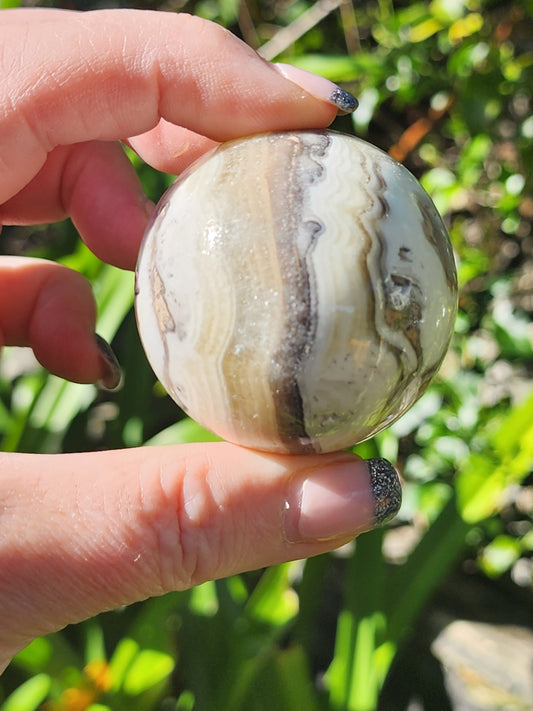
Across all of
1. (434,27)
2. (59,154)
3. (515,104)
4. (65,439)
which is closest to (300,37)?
(434,27)

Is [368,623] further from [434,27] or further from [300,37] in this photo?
[300,37]

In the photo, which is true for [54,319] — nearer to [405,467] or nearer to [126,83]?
[126,83]

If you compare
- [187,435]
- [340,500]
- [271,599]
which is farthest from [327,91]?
[271,599]

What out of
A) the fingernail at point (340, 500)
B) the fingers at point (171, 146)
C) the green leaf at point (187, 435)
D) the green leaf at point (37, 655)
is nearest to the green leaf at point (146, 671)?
the green leaf at point (37, 655)

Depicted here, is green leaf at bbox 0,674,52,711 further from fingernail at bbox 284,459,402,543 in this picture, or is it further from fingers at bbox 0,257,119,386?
fingernail at bbox 284,459,402,543

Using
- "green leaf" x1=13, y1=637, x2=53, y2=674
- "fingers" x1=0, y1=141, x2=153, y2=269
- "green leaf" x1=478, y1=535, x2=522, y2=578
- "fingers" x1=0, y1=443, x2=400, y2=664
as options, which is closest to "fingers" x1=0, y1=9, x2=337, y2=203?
"fingers" x1=0, y1=141, x2=153, y2=269

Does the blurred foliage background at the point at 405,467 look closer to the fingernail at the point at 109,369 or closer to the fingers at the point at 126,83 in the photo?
the fingernail at the point at 109,369
